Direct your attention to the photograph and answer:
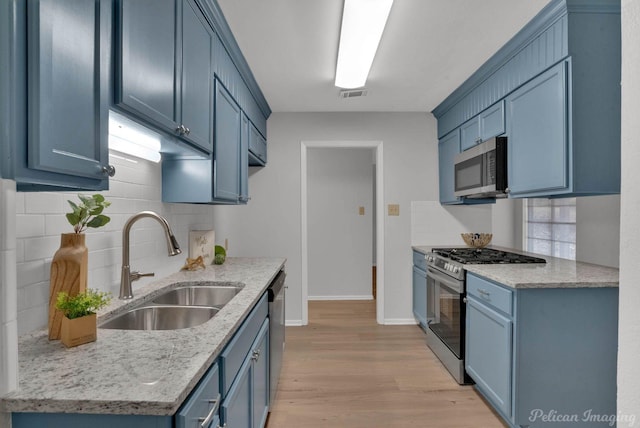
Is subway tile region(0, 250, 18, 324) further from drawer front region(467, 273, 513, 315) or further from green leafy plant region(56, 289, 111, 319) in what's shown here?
drawer front region(467, 273, 513, 315)

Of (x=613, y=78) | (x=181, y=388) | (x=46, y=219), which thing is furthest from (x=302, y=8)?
(x=181, y=388)

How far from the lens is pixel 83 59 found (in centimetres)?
94

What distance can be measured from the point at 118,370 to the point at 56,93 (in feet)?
2.27

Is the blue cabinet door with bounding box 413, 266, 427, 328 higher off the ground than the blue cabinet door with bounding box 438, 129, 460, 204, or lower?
lower

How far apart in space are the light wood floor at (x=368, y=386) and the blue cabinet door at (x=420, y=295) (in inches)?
6.8

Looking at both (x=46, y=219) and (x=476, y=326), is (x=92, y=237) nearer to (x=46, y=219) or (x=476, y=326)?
(x=46, y=219)

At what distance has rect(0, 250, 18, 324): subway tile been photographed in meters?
0.76

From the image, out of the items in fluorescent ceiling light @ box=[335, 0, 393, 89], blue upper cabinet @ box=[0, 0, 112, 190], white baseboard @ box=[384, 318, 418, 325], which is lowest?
white baseboard @ box=[384, 318, 418, 325]

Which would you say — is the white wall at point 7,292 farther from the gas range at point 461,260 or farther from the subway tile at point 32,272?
the gas range at point 461,260

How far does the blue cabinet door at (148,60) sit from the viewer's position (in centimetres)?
110

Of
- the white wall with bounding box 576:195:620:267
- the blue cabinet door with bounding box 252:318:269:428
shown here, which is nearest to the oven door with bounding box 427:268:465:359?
the white wall with bounding box 576:195:620:267

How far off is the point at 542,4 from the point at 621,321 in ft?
6.10

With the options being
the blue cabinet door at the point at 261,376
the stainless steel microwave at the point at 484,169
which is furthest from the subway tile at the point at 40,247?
the stainless steel microwave at the point at 484,169

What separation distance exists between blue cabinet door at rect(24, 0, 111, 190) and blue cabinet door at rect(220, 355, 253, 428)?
0.80m
